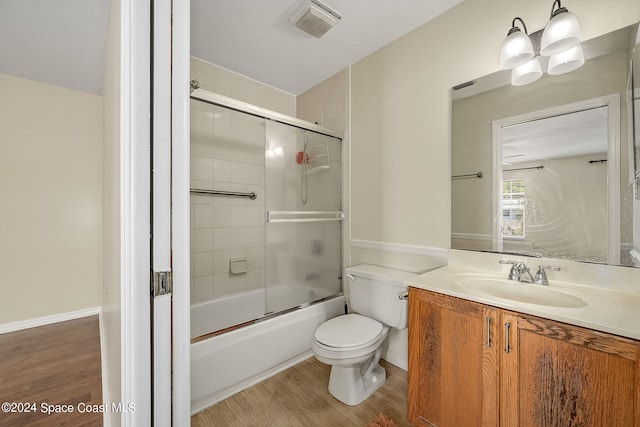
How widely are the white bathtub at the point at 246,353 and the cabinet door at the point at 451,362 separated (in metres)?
0.92

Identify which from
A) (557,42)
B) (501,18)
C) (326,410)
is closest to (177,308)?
(326,410)

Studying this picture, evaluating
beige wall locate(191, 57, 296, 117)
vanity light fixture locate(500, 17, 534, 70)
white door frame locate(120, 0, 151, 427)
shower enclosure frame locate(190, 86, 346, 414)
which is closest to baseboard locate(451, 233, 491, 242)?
vanity light fixture locate(500, 17, 534, 70)

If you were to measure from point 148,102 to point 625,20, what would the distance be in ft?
6.36

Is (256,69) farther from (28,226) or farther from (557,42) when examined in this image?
(28,226)

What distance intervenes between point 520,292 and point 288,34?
2176mm

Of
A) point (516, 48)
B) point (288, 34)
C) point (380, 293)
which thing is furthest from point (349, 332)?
point (288, 34)

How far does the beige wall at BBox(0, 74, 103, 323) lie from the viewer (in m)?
2.59

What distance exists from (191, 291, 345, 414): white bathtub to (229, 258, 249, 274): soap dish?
237 mm

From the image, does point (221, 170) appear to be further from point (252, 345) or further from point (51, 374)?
point (51, 374)

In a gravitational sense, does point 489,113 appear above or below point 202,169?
above

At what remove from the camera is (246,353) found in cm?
174

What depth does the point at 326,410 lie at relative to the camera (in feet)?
5.09

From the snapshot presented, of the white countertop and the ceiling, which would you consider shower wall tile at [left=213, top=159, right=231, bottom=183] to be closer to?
the ceiling

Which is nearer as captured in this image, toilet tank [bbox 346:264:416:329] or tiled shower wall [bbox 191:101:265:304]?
toilet tank [bbox 346:264:416:329]
